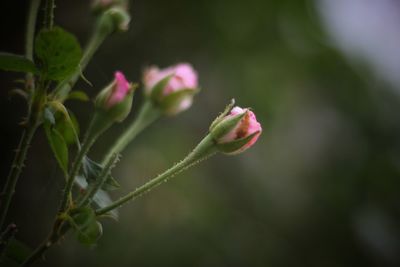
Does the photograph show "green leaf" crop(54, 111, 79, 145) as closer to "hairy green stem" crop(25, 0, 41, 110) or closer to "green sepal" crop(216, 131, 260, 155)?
"hairy green stem" crop(25, 0, 41, 110)

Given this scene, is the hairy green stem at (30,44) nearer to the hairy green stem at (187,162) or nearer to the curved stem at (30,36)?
the curved stem at (30,36)

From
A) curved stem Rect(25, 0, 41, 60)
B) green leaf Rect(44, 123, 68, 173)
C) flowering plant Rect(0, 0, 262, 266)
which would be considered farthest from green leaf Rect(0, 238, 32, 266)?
curved stem Rect(25, 0, 41, 60)

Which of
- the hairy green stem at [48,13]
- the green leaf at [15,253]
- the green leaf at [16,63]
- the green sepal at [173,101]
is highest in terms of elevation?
the green sepal at [173,101]

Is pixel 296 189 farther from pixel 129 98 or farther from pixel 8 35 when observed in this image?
pixel 129 98

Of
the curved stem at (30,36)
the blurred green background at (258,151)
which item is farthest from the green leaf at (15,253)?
the blurred green background at (258,151)

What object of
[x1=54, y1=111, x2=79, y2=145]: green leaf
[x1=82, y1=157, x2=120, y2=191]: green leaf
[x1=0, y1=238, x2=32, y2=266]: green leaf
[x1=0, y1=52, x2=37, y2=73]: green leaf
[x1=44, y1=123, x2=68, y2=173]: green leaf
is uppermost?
[x1=0, y1=52, x2=37, y2=73]: green leaf

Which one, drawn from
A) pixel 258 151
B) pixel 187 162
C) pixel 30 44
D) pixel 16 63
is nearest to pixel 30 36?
pixel 30 44
